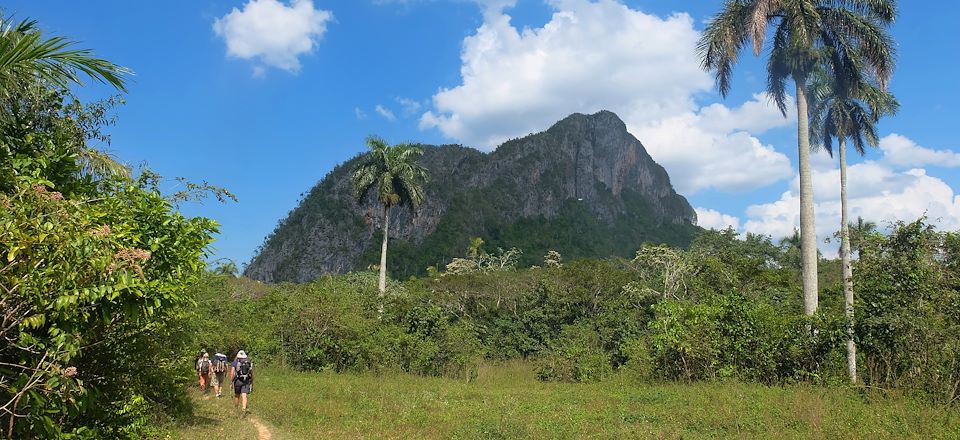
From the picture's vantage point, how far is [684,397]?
47.0 feet

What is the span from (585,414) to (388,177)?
21564mm

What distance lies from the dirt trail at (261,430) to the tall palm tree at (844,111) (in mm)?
15554

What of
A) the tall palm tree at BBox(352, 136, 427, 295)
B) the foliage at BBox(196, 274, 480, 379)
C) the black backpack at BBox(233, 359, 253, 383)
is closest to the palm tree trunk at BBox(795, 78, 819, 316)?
the foliage at BBox(196, 274, 480, 379)

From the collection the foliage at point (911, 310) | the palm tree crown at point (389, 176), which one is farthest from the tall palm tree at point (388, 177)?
the foliage at point (911, 310)

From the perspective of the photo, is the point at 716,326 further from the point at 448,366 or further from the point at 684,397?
the point at 448,366

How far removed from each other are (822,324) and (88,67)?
16.3 m

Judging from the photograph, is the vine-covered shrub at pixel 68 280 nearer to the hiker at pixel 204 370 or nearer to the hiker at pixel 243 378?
the hiker at pixel 243 378

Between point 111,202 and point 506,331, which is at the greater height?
point 111,202

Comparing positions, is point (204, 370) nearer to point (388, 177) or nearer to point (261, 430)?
point (261, 430)

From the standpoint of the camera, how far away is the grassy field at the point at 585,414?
34.2 ft

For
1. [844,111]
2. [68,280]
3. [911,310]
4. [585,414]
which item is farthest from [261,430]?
[844,111]

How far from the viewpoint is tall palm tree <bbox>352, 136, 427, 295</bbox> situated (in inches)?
1281

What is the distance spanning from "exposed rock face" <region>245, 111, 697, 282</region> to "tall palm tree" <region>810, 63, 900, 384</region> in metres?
86.1

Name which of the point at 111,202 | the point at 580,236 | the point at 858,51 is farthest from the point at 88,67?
the point at 580,236
